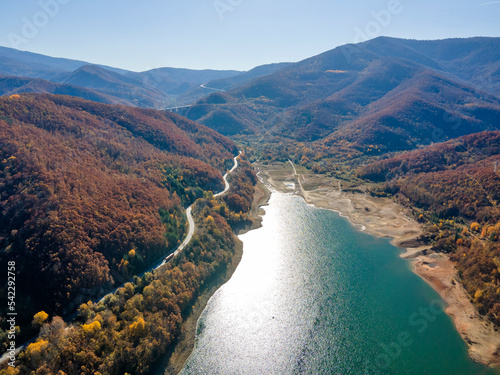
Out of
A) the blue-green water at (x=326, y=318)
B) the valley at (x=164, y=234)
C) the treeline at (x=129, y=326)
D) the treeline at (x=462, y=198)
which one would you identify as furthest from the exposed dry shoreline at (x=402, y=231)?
the treeline at (x=129, y=326)

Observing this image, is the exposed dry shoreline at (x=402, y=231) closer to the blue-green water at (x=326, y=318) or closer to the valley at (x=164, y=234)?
the valley at (x=164, y=234)

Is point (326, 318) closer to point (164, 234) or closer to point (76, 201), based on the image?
point (164, 234)

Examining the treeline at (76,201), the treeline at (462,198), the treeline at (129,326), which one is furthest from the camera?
the treeline at (462,198)

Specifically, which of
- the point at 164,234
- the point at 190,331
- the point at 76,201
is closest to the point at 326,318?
the point at 190,331

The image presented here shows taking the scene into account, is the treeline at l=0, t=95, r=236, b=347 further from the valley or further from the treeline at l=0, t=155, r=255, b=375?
the treeline at l=0, t=155, r=255, b=375

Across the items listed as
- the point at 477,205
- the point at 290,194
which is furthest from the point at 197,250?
the point at 477,205
